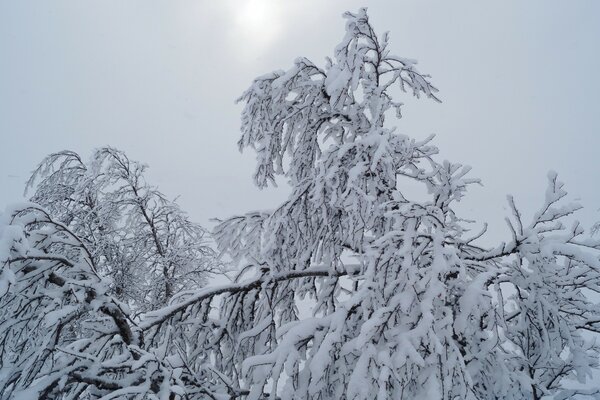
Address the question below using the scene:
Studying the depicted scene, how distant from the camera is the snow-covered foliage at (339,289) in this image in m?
2.31

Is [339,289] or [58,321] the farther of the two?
[339,289]

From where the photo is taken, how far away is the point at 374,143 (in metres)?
3.08

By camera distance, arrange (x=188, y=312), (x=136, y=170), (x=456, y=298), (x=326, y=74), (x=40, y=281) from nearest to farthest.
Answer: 1. (x=456, y=298)
2. (x=40, y=281)
3. (x=326, y=74)
4. (x=188, y=312)
5. (x=136, y=170)

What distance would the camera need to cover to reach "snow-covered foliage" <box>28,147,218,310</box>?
7.41 m

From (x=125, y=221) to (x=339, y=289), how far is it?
604 centimetres

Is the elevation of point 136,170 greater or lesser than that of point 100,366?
greater

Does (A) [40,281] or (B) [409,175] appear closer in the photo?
(A) [40,281]

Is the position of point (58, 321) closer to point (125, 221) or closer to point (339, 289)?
point (339, 289)

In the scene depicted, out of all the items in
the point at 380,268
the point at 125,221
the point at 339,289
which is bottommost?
the point at 380,268

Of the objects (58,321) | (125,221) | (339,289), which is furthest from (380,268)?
(125,221)

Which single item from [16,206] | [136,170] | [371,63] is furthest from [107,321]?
[136,170]

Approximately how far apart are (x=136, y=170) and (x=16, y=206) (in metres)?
5.46

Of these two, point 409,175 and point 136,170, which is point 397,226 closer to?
point 409,175

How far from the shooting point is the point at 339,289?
3.98 metres
